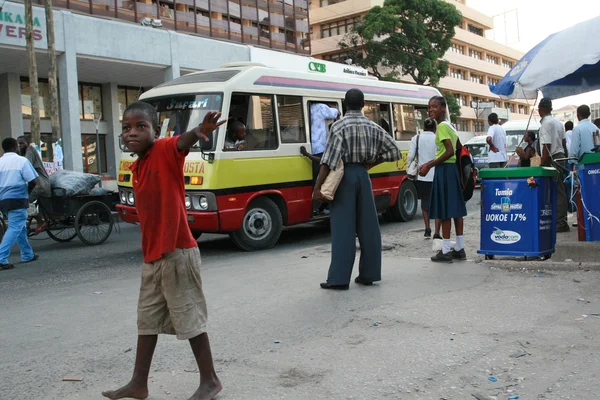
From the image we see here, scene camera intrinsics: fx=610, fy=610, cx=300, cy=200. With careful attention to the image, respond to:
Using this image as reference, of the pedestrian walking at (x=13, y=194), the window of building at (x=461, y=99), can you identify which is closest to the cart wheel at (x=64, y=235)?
the pedestrian walking at (x=13, y=194)

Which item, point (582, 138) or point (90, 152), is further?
point (90, 152)

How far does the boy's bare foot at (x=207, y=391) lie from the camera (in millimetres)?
3203

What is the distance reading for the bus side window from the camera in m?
12.2

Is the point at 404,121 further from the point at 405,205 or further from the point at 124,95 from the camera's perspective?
the point at 124,95

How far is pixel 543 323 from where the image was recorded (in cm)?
Result: 453

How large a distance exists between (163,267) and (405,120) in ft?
32.2

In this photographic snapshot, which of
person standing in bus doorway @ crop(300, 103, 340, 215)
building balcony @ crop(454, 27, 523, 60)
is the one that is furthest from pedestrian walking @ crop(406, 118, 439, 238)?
building balcony @ crop(454, 27, 523, 60)

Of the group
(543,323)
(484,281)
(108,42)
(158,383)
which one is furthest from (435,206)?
(108,42)

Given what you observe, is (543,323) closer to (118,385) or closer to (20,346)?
(118,385)

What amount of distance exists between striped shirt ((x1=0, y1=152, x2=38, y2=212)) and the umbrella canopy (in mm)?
6636

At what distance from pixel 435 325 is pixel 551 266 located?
8.68 ft

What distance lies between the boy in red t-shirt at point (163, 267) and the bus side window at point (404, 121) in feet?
30.5

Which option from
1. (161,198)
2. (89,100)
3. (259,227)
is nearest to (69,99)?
(89,100)

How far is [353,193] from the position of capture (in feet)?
19.6
